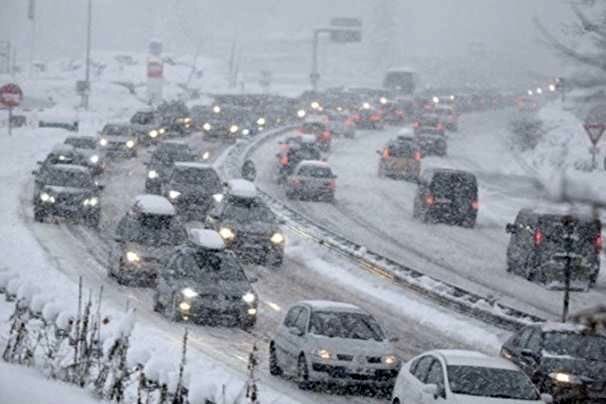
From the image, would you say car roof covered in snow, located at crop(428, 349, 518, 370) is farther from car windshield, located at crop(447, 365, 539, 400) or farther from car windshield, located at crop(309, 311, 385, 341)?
car windshield, located at crop(309, 311, 385, 341)

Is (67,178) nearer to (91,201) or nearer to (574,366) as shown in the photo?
(91,201)

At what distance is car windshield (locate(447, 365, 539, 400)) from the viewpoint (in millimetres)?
14992

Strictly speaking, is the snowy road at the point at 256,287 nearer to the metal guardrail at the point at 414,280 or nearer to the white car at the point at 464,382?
the metal guardrail at the point at 414,280

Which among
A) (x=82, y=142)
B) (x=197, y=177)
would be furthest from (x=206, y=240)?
(x=82, y=142)

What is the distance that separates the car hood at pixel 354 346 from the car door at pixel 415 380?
2.50 metres

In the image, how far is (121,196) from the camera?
4772 cm

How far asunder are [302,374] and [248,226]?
15573 mm

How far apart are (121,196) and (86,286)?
19.8 m

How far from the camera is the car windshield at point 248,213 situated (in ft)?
114

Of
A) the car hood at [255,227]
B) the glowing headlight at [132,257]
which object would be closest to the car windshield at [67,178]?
the car hood at [255,227]

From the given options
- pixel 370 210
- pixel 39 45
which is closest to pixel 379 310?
pixel 370 210

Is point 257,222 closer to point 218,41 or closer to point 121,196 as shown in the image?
point 121,196

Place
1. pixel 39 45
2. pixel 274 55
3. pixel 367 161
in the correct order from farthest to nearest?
pixel 39 45 → pixel 274 55 → pixel 367 161

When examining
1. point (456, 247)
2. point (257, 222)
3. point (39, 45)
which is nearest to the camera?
point (257, 222)
